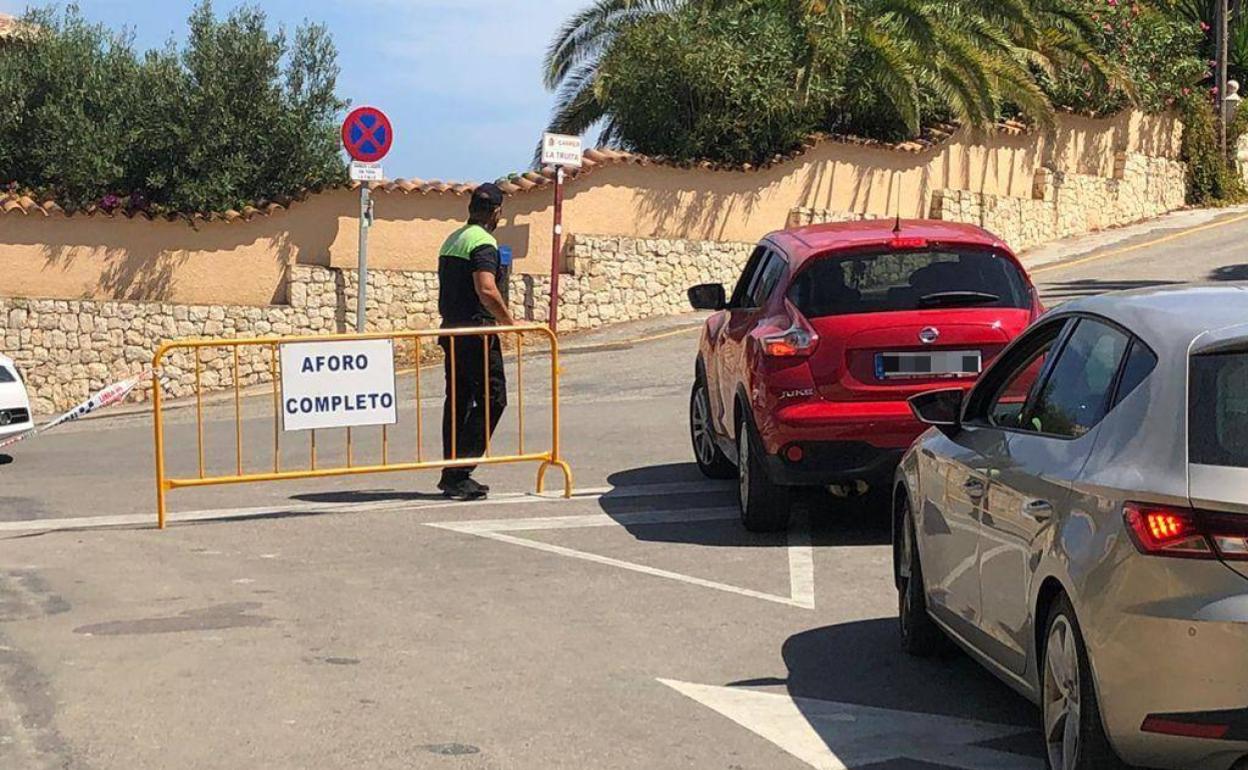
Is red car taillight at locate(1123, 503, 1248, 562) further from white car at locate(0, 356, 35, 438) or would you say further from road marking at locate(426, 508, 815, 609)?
white car at locate(0, 356, 35, 438)

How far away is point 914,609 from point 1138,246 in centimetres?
2750

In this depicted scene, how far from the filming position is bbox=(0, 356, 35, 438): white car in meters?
15.6

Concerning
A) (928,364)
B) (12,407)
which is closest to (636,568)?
(928,364)

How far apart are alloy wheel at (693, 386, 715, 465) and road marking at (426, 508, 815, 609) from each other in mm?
1153

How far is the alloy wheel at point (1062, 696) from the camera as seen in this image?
17.5 feet

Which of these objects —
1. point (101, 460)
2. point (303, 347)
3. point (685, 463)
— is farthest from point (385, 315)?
point (303, 347)

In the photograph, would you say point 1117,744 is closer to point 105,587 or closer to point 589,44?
point 105,587

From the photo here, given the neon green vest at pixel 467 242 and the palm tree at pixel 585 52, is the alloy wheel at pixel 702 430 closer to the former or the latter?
the neon green vest at pixel 467 242

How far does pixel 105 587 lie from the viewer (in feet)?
30.7

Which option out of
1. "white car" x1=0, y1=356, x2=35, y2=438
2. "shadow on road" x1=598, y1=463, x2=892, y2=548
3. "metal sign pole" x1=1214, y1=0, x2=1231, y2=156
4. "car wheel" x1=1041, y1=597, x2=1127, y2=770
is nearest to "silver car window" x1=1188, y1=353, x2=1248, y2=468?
"car wheel" x1=1041, y1=597, x2=1127, y2=770

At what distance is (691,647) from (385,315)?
57.9 ft

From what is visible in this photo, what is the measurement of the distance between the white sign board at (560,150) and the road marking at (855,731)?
57.0 ft

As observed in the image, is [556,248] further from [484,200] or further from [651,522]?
[651,522]

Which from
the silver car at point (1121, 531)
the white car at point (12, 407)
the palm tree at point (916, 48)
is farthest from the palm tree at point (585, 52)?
the silver car at point (1121, 531)
